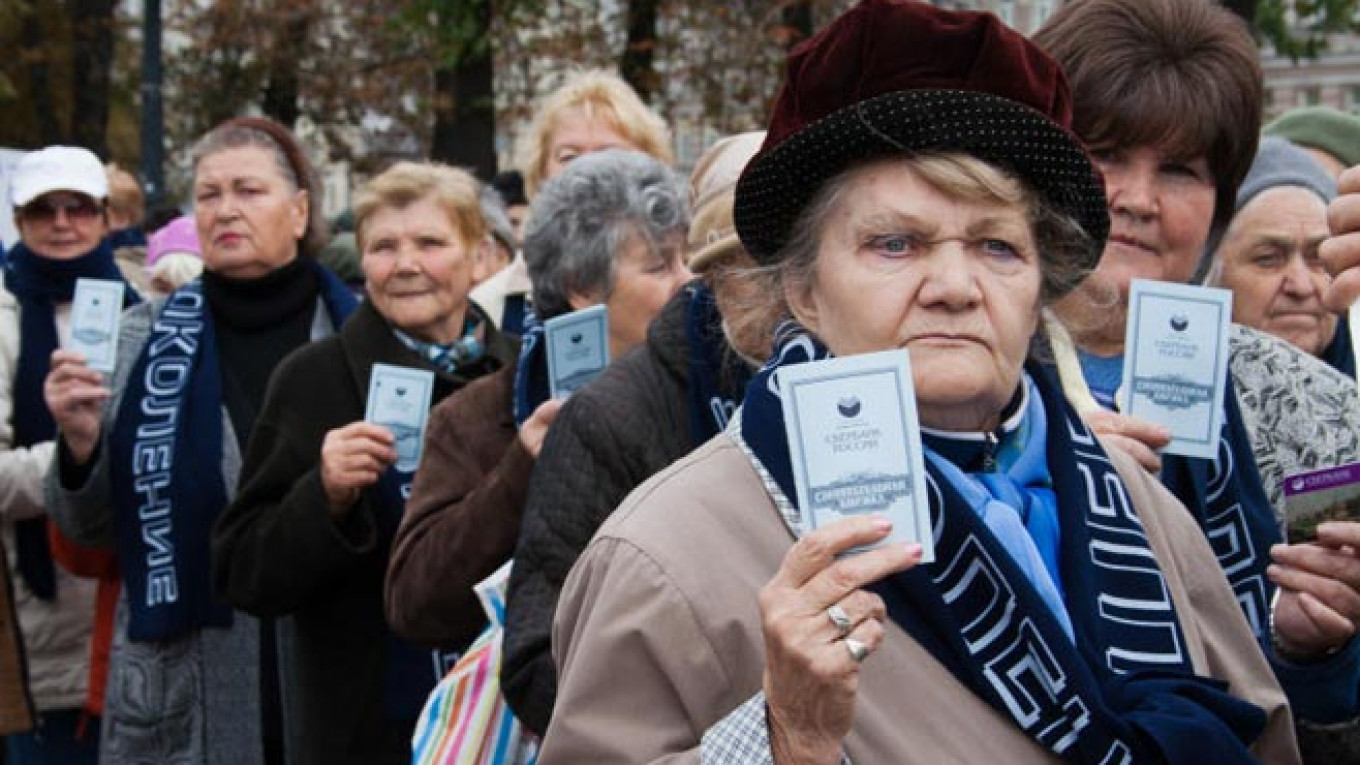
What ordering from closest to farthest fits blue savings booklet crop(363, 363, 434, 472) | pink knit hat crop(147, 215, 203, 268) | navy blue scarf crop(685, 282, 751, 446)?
navy blue scarf crop(685, 282, 751, 446) < blue savings booklet crop(363, 363, 434, 472) < pink knit hat crop(147, 215, 203, 268)

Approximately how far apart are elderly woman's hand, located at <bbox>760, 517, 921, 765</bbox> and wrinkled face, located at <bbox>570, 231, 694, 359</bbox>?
221cm

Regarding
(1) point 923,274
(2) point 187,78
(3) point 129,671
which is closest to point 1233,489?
(1) point 923,274

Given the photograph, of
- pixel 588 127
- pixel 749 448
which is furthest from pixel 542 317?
pixel 749 448

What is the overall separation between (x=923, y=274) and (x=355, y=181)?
33463 mm

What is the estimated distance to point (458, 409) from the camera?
435 cm

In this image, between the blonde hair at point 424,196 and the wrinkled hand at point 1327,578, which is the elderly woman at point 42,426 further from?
the wrinkled hand at point 1327,578

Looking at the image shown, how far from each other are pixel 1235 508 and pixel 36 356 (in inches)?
174

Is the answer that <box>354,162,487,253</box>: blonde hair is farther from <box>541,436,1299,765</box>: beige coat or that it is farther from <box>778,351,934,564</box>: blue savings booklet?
<box>778,351,934,564</box>: blue savings booklet

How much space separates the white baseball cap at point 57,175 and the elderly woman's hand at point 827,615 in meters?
5.07

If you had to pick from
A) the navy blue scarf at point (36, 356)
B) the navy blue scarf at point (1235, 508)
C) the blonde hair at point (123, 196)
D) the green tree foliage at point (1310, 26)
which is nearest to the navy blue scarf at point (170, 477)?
the navy blue scarf at point (36, 356)

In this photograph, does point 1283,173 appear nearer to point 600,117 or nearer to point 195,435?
point 600,117

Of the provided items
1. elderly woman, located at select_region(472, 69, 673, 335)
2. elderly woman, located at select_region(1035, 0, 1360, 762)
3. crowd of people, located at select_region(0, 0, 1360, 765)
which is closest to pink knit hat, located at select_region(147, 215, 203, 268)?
crowd of people, located at select_region(0, 0, 1360, 765)

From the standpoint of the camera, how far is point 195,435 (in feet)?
17.6

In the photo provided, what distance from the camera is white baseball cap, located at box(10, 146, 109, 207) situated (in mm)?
6477
